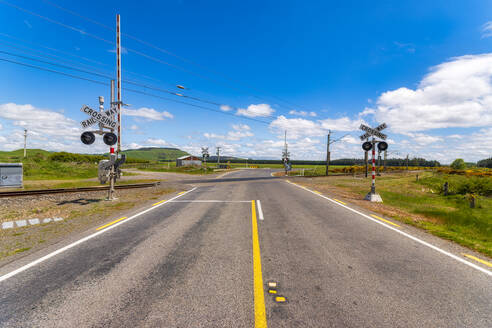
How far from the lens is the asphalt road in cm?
251

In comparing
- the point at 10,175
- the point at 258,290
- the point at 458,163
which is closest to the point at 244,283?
the point at 258,290

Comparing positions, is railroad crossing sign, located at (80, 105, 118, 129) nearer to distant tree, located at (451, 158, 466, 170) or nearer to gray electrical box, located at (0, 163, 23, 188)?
gray electrical box, located at (0, 163, 23, 188)

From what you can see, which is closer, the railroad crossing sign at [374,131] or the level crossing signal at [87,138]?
the level crossing signal at [87,138]

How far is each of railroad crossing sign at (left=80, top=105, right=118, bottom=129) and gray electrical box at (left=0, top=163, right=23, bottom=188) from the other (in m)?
11.7

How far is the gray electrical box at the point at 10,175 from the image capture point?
49.6 feet

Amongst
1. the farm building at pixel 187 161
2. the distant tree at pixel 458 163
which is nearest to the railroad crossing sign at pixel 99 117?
the farm building at pixel 187 161

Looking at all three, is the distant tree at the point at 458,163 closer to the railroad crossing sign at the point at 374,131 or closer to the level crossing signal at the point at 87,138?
the railroad crossing sign at the point at 374,131

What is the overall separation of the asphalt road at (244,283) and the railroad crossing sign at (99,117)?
6.65 m

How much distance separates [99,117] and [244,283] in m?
10.7

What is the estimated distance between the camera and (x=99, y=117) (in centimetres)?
992

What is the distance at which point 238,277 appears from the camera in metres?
3.40

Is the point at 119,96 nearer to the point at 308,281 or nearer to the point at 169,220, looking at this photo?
the point at 169,220

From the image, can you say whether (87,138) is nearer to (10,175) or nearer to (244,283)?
(244,283)

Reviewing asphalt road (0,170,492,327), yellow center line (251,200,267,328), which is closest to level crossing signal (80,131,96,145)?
asphalt road (0,170,492,327)
